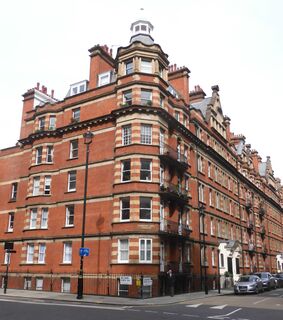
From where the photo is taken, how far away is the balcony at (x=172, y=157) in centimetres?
2975

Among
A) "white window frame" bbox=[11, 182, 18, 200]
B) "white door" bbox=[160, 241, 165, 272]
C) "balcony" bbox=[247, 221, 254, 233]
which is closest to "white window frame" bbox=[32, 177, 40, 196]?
"white window frame" bbox=[11, 182, 18, 200]

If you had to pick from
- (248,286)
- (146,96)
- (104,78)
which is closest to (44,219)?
(104,78)

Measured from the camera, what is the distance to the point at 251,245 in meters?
51.3

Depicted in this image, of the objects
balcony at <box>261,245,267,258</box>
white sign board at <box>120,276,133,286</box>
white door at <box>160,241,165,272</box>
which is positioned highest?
balcony at <box>261,245,267,258</box>

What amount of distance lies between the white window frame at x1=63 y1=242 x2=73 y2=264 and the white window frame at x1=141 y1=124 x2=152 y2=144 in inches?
413

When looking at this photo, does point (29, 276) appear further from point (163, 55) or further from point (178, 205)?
point (163, 55)

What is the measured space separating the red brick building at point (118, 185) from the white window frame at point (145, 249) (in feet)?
0.23

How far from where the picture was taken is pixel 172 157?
3061cm

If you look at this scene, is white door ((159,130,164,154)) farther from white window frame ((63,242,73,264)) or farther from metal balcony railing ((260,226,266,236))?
metal balcony railing ((260,226,266,236))

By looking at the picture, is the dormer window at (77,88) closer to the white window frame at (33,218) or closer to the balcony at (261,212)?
the white window frame at (33,218)

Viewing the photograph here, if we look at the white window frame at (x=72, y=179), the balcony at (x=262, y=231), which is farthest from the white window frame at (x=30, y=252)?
→ the balcony at (x=262, y=231)

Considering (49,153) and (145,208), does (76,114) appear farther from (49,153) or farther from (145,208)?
(145,208)

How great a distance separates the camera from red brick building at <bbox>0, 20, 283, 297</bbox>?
91.5ft

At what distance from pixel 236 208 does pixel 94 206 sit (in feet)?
83.0
